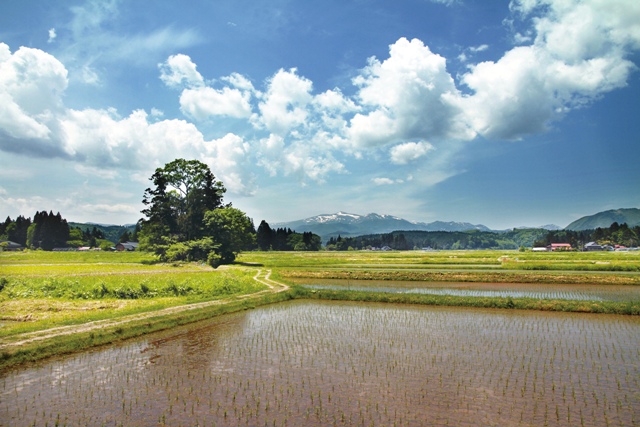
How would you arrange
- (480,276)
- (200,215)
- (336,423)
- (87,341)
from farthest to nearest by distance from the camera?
(200,215) → (480,276) → (87,341) → (336,423)

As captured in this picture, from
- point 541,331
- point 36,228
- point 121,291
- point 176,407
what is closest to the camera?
point 176,407

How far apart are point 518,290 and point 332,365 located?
26260 mm

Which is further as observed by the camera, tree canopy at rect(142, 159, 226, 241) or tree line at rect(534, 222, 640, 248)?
tree line at rect(534, 222, 640, 248)

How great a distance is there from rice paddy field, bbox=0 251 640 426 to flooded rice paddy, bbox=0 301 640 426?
2.2 inches

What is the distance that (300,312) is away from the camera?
25.0 m

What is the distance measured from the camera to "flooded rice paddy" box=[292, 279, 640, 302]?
28.6m

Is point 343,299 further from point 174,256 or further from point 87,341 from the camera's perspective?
point 174,256

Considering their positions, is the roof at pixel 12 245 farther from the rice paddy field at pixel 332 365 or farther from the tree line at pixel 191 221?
the rice paddy field at pixel 332 365

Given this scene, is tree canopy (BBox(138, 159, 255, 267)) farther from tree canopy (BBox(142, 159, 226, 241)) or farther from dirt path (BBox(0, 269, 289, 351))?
dirt path (BBox(0, 269, 289, 351))

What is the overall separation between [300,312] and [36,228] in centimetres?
13587

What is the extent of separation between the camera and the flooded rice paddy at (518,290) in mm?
28609

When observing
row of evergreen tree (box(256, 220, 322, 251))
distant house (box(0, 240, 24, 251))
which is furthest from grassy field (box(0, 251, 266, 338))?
row of evergreen tree (box(256, 220, 322, 251))

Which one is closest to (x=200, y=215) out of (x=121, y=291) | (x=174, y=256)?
(x=174, y=256)

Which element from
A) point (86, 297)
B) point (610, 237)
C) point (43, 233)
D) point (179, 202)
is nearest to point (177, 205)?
point (179, 202)
